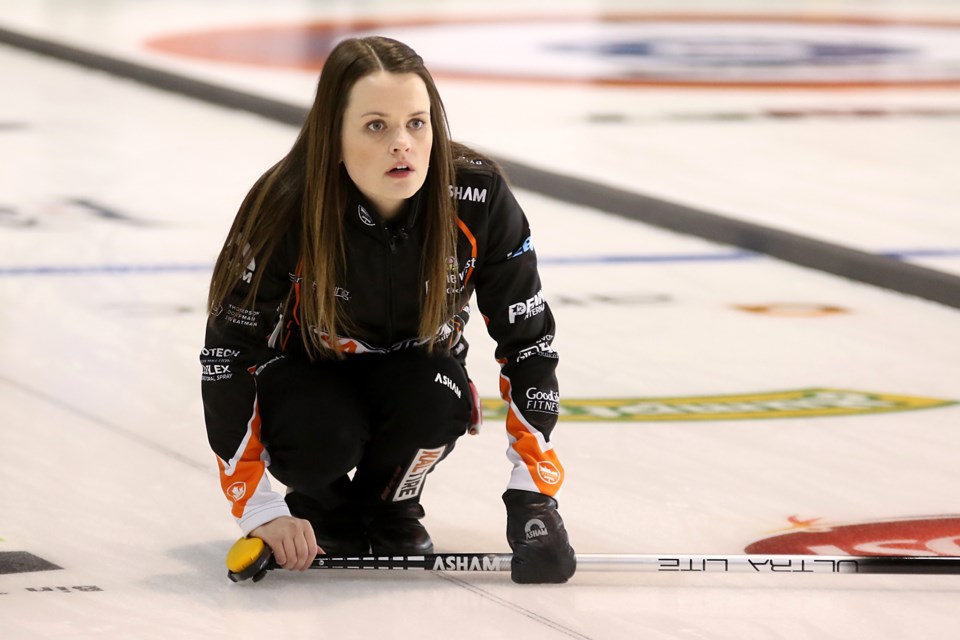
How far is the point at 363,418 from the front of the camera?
7.15 feet

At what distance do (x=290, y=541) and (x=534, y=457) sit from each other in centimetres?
32

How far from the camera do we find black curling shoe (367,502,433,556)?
221 centimetres

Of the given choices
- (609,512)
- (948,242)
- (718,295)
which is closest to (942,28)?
(948,242)

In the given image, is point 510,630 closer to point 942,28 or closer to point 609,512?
point 609,512

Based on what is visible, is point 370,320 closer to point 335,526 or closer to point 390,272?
point 390,272

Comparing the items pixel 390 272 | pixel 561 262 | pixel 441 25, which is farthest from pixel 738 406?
pixel 441 25

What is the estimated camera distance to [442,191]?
2.10 meters

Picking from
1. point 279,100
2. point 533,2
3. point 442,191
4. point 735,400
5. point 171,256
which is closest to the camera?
point 442,191

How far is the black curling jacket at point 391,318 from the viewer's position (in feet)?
6.92

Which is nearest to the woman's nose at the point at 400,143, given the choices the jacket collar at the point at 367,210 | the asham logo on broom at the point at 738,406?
the jacket collar at the point at 367,210

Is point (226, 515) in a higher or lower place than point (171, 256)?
lower

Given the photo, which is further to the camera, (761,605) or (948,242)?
(948,242)

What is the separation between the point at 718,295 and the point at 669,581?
1901 millimetres

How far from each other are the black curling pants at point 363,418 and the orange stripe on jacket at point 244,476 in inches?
1.2
